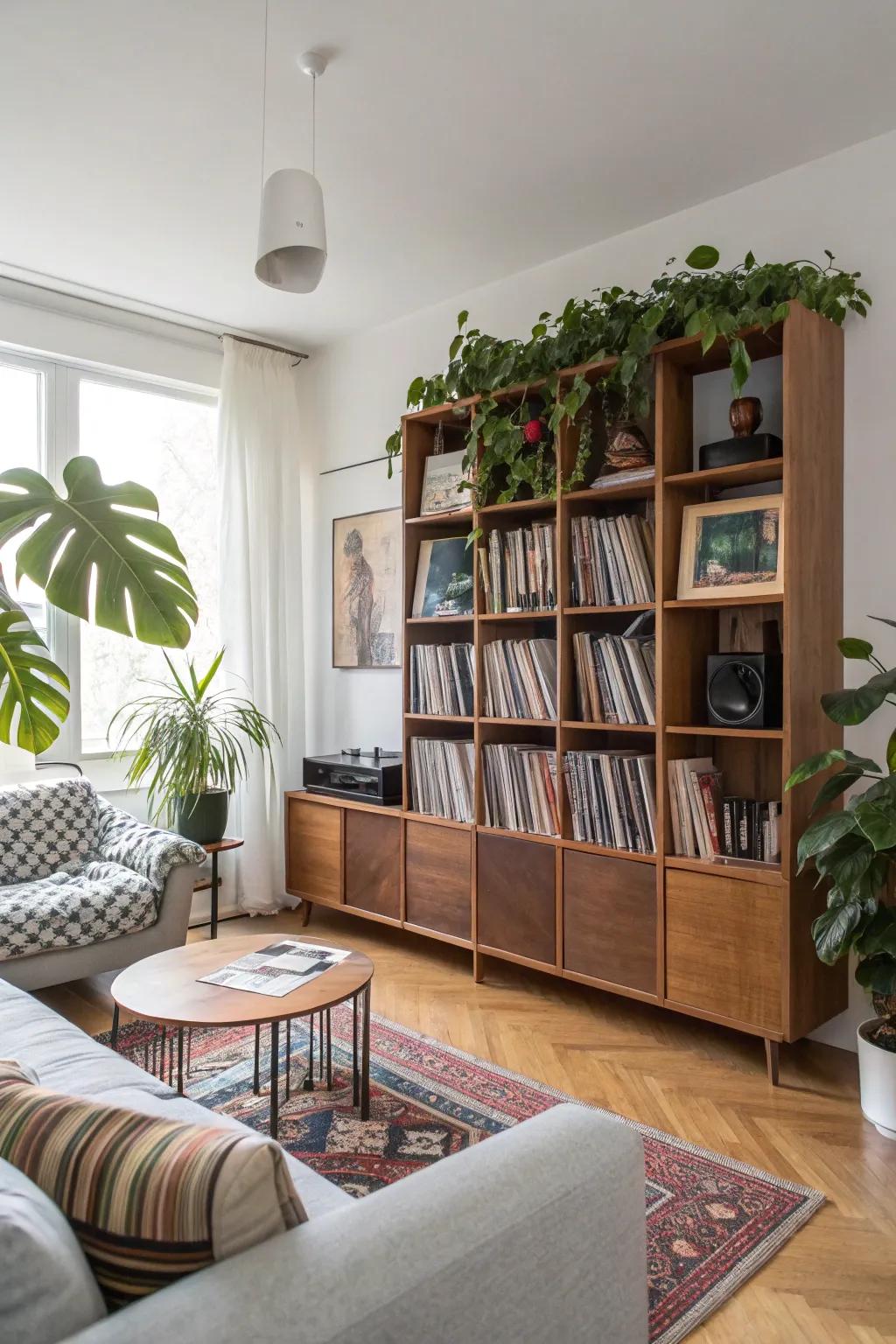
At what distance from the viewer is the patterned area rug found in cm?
186

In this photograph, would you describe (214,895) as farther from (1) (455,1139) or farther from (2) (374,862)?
(1) (455,1139)

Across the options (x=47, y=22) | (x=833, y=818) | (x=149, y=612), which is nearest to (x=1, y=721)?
(x=149, y=612)

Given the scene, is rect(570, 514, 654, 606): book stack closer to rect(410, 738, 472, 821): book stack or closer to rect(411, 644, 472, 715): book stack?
rect(411, 644, 472, 715): book stack

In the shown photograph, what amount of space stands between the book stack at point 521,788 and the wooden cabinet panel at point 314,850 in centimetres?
89

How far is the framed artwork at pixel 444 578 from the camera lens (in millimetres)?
3625

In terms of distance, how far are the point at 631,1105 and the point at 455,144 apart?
114 inches

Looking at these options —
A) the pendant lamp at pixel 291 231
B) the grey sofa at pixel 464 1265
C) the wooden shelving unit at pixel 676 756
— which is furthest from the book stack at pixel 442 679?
the grey sofa at pixel 464 1265

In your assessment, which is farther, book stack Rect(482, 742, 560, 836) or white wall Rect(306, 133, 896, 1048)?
book stack Rect(482, 742, 560, 836)

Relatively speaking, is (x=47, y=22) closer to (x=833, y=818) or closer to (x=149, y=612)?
(x=149, y=612)

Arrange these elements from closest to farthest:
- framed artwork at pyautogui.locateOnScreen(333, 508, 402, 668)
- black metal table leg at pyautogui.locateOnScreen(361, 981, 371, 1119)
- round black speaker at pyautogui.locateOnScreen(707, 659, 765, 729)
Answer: black metal table leg at pyautogui.locateOnScreen(361, 981, 371, 1119) < round black speaker at pyautogui.locateOnScreen(707, 659, 765, 729) < framed artwork at pyautogui.locateOnScreen(333, 508, 402, 668)

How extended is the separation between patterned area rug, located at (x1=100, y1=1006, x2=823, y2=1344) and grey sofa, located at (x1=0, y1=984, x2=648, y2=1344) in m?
0.82

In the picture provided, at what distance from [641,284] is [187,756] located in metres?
2.63

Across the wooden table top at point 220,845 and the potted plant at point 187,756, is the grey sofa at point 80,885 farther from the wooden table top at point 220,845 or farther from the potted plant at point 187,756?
the wooden table top at point 220,845

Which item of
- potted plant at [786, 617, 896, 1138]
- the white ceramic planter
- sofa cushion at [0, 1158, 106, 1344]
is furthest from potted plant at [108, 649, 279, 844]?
sofa cushion at [0, 1158, 106, 1344]
